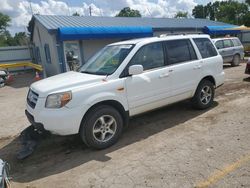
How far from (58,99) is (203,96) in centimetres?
383

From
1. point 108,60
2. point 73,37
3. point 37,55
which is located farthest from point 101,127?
point 37,55

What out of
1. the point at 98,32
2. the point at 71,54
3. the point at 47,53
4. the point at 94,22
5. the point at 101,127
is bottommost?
the point at 101,127

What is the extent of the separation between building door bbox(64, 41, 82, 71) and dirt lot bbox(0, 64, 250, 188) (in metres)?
9.97

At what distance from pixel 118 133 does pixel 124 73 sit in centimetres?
116

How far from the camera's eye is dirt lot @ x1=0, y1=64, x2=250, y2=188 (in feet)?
11.7

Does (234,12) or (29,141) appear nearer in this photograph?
(29,141)

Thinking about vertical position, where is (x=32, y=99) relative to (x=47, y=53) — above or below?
below

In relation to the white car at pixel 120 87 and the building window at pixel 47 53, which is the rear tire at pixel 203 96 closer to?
the white car at pixel 120 87

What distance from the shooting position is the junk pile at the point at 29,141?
14.6 feet

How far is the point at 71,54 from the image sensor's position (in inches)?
630

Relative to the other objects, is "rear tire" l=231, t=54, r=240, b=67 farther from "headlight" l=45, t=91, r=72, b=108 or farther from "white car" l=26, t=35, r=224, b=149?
"headlight" l=45, t=91, r=72, b=108

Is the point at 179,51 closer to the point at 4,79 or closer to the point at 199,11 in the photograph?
the point at 4,79

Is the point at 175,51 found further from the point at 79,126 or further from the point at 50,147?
the point at 50,147

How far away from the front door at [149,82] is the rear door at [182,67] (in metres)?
0.20
